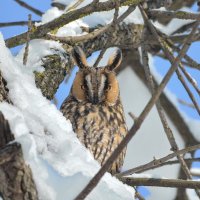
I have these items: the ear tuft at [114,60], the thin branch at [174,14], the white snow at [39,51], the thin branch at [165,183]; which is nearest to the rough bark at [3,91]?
the thin branch at [165,183]

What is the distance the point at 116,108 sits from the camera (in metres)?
3.02

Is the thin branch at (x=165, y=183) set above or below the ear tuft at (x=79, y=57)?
below

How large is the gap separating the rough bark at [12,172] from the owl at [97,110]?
146 centimetres

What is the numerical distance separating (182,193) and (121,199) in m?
2.74

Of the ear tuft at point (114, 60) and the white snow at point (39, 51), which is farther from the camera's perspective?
the ear tuft at point (114, 60)

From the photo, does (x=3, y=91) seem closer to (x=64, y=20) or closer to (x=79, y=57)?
(x=64, y=20)

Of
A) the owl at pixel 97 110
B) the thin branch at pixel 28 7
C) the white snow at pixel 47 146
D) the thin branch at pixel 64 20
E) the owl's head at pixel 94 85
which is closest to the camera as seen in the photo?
the white snow at pixel 47 146

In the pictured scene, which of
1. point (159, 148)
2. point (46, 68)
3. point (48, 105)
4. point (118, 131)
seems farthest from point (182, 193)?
point (48, 105)

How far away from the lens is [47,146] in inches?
57.0

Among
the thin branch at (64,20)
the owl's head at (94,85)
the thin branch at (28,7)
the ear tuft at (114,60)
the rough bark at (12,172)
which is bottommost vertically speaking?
the rough bark at (12,172)

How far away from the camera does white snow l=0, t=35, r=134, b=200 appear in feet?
4.17

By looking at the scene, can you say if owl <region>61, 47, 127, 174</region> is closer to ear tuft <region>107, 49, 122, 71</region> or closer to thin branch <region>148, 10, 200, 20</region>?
ear tuft <region>107, 49, 122, 71</region>

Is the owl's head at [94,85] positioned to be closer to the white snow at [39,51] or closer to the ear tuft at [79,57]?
the ear tuft at [79,57]

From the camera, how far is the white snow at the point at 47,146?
4.17 feet
